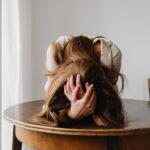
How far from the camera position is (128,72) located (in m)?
1.83

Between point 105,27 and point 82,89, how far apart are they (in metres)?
1.09

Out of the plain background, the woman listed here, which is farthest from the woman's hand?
the plain background

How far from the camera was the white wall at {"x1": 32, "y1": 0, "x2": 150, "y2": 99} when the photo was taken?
1.80 metres

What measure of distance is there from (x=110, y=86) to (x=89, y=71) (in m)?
0.08

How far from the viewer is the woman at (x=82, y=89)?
0.80 m

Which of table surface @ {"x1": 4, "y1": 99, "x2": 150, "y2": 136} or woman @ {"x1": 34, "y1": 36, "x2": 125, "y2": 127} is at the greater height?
woman @ {"x1": 34, "y1": 36, "x2": 125, "y2": 127}

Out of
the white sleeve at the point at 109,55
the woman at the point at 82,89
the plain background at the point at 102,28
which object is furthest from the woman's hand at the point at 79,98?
the plain background at the point at 102,28

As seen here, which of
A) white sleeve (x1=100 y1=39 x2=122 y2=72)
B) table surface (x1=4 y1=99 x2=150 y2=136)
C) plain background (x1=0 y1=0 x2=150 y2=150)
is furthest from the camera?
plain background (x1=0 y1=0 x2=150 y2=150)

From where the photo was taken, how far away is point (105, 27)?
183 cm

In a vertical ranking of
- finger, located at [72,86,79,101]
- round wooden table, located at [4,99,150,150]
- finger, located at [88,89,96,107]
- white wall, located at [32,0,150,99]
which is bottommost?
round wooden table, located at [4,99,150,150]

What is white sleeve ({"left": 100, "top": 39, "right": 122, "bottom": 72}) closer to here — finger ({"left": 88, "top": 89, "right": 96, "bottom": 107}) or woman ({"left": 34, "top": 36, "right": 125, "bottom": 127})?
woman ({"left": 34, "top": 36, "right": 125, "bottom": 127})

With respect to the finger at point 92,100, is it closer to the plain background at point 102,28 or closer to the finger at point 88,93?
the finger at point 88,93

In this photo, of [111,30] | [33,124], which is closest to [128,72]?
[111,30]

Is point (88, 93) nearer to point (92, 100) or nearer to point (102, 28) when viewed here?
point (92, 100)
